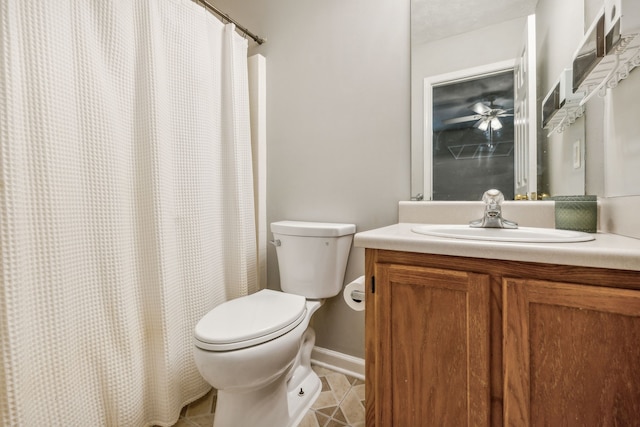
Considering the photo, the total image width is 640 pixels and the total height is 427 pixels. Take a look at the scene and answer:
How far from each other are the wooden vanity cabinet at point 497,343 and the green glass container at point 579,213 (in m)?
0.38

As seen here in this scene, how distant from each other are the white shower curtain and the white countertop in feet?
2.74

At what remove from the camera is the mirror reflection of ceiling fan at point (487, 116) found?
3.84 feet

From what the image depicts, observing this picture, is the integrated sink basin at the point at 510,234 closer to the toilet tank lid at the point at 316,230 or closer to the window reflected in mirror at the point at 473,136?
the window reflected in mirror at the point at 473,136

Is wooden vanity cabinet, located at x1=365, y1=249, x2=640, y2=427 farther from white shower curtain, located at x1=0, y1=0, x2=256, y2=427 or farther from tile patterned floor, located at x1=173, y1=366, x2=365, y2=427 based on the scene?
white shower curtain, located at x1=0, y1=0, x2=256, y2=427

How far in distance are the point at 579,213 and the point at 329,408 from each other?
1209mm

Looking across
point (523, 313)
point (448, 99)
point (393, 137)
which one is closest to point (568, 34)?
point (448, 99)

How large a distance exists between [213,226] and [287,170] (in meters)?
0.53

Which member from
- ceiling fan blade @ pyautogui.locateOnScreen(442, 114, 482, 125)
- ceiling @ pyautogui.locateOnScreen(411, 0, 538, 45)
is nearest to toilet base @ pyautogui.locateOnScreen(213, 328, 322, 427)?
ceiling fan blade @ pyautogui.locateOnScreen(442, 114, 482, 125)

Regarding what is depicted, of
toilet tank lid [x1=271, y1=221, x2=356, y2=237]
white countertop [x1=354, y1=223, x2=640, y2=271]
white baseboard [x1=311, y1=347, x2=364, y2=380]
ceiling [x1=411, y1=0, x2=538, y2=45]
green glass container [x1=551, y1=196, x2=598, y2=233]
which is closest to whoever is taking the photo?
white countertop [x1=354, y1=223, x2=640, y2=271]

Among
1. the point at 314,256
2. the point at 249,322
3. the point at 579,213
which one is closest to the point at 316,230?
the point at 314,256

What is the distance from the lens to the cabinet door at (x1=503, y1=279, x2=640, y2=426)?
1.93 feet

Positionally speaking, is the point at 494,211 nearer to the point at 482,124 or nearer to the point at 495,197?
the point at 495,197

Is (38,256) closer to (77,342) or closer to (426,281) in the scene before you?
(77,342)

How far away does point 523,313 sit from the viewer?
0.67 metres
